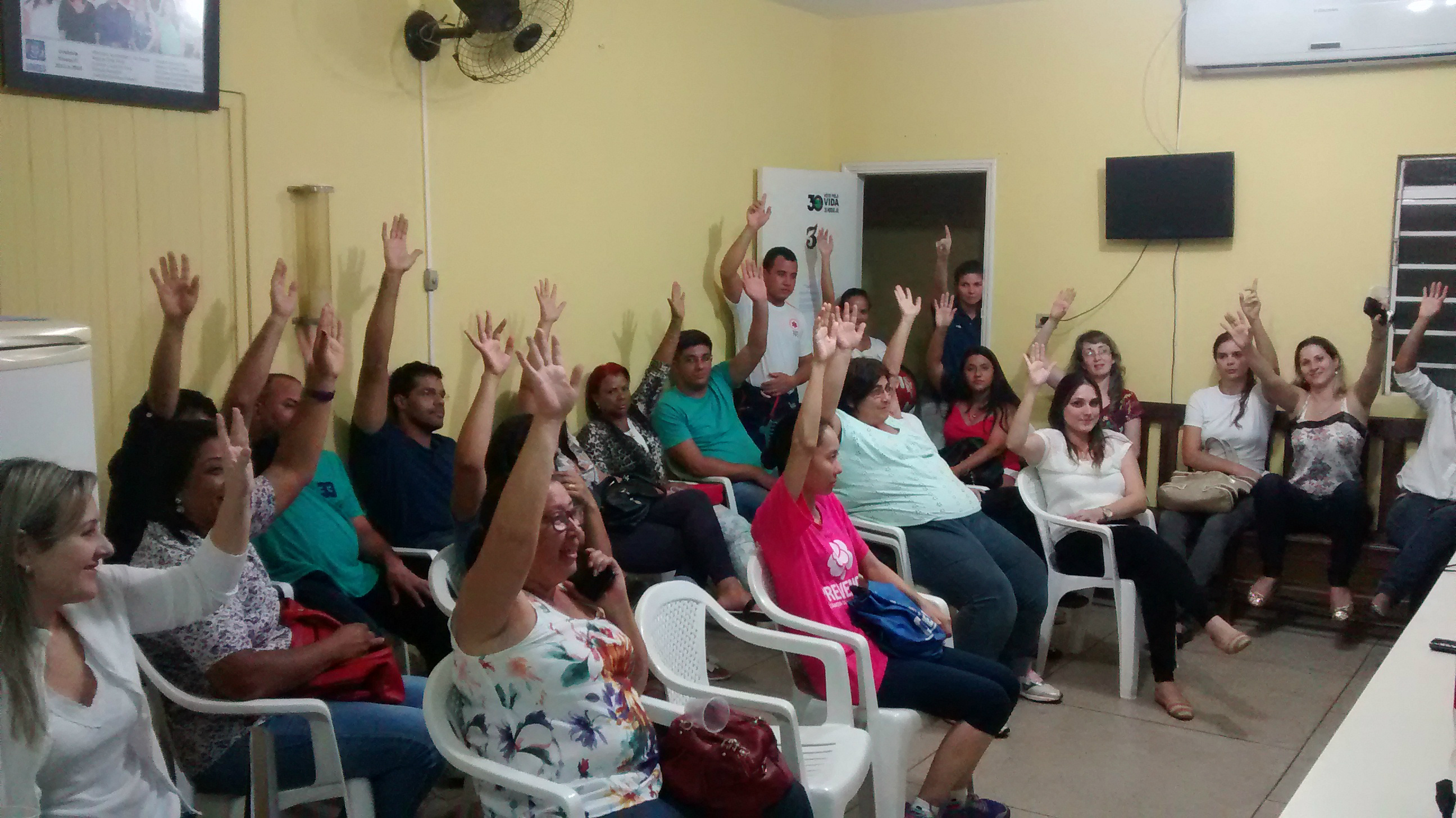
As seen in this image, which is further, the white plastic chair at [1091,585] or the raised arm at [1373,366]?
the raised arm at [1373,366]

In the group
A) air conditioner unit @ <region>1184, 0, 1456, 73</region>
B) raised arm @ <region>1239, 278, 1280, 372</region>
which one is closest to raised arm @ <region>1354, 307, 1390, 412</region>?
raised arm @ <region>1239, 278, 1280, 372</region>

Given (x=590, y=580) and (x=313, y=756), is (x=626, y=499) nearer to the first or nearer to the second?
(x=590, y=580)

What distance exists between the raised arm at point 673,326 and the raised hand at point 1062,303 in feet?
5.00

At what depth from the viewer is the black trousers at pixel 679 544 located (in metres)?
3.95

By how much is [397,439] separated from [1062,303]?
3.40 metres

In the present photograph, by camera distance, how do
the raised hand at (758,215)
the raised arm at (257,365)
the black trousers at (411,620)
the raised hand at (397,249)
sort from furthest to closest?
the raised hand at (758,215)
the raised hand at (397,249)
the black trousers at (411,620)
the raised arm at (257,365)

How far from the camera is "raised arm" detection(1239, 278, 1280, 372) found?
527 cm

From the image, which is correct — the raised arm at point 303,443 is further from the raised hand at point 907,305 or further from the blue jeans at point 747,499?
the raised hand at point 907,305

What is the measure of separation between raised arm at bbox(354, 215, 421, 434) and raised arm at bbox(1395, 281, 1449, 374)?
3973mm

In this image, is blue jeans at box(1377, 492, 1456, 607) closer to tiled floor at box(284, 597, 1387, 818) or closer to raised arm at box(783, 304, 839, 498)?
tiled floor at box(284, 597, 1387, 818)

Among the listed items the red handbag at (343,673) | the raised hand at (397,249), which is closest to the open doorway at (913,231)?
the raised hand at (397,249)

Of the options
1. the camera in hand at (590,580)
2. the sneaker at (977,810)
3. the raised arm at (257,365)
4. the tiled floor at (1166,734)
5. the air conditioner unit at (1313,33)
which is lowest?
the tiled floor at (1166,734)

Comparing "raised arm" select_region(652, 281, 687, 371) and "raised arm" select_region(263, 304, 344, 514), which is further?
"raised arm" select_region(652, 281, 687, 371)

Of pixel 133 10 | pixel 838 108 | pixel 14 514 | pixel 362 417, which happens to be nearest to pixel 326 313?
pixel 362 417
